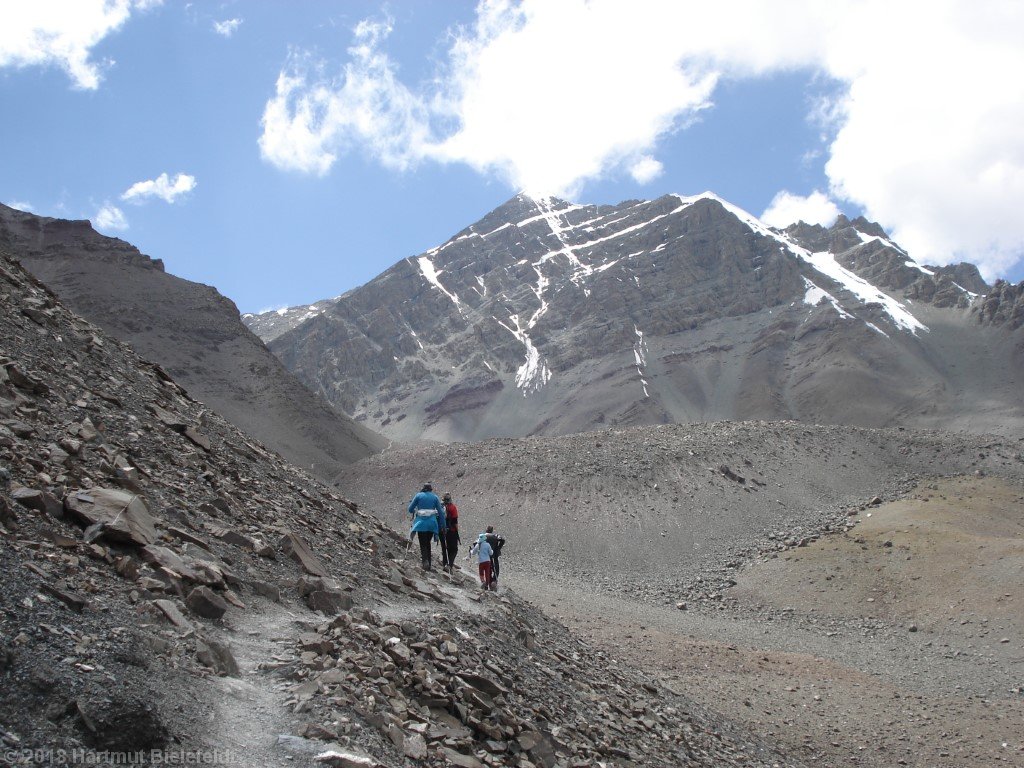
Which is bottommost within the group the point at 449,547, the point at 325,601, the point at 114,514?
the point at 325,601

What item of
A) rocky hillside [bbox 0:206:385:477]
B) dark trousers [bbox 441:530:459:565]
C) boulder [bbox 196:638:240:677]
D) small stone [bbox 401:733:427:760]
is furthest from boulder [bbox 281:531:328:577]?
rocky hillside [bbox 0:206:385:477]

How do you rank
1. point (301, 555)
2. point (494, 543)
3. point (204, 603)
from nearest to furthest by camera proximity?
point (204, 603), point (301, 555), point (494, 543)

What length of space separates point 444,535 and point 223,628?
9138 mm

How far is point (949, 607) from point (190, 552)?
103 feet

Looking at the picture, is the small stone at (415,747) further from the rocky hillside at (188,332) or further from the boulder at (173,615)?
the rocky hillside at (188,332)

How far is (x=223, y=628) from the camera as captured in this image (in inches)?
323

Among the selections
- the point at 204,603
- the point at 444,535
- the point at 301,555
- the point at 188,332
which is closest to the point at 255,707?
the point at 204,603

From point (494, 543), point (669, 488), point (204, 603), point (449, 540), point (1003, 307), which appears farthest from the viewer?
point (1003, 307)

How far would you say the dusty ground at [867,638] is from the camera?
17750 mm

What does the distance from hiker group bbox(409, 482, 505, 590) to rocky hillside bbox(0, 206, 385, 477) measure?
56273 millimetres

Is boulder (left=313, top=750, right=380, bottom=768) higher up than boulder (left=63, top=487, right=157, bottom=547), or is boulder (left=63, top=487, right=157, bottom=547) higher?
boulder (left=63, top=487, right=157, bottom=547)

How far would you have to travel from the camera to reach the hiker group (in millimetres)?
15719

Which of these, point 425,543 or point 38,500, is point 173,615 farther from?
point 425,543

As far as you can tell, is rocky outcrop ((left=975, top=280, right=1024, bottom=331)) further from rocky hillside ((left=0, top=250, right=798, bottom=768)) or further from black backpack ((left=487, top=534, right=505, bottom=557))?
rocky hillside ((left=0, top=250, right=798, bottom=768))
